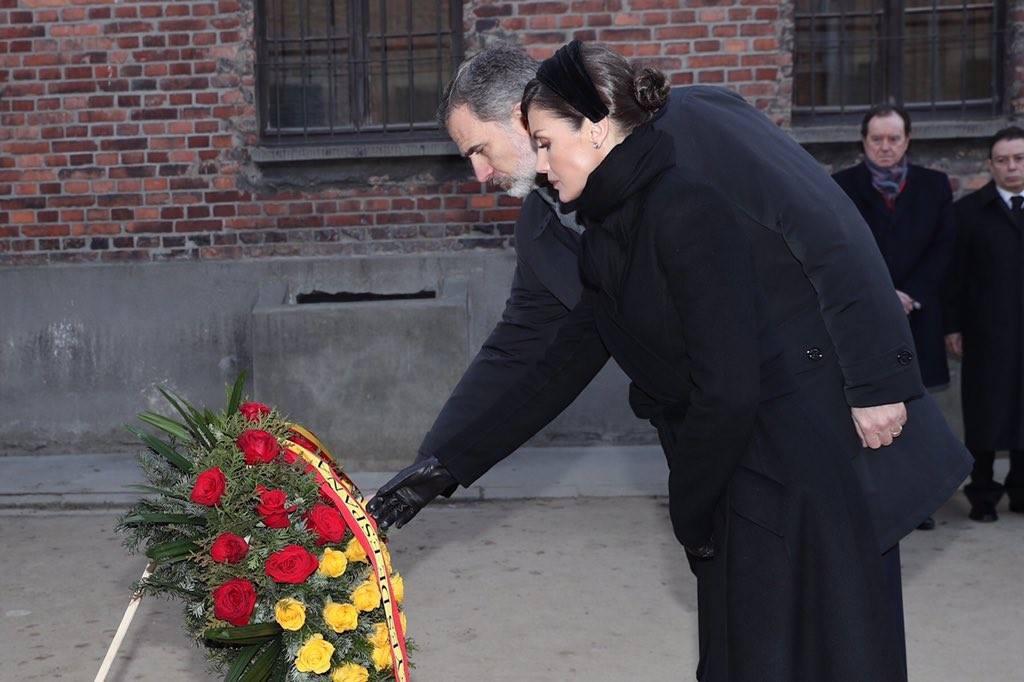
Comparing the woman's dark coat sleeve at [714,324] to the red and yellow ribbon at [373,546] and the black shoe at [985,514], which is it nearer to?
the red and yellow ribbon at [373,546]

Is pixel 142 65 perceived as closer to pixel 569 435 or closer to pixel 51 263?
pixel 51 263

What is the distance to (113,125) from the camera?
9117 millimetres

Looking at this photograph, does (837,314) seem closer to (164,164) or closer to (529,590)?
(529,590)

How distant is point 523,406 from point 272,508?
2.03ft

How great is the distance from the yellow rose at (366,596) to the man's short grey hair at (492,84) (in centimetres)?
116

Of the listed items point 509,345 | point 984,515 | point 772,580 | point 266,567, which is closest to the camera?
point 772,580

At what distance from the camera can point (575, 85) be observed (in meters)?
2.69

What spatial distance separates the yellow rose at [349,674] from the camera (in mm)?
3254

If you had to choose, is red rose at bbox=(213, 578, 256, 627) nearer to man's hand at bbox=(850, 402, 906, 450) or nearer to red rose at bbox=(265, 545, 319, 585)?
red rose at bbox=(265, 545, 319, 585)

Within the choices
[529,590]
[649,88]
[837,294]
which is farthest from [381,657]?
[529,590]

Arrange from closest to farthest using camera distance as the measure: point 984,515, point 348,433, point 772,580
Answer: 1. point 772,580
2. point 984,515
3. point 348,433

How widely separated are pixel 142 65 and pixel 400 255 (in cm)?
197

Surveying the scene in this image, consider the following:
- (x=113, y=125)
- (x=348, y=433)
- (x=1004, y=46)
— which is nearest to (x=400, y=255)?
(x=348, y=433)

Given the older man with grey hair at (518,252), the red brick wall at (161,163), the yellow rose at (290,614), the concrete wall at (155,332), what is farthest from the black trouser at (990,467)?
the yellow rose at (290,614)
